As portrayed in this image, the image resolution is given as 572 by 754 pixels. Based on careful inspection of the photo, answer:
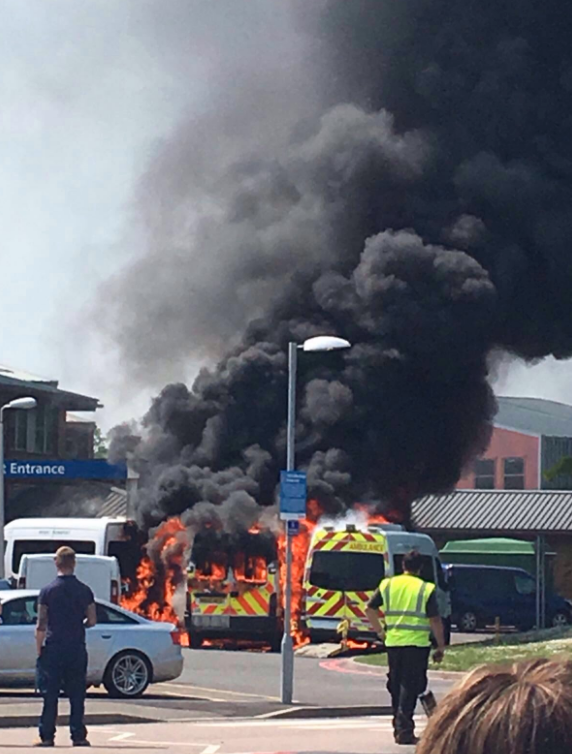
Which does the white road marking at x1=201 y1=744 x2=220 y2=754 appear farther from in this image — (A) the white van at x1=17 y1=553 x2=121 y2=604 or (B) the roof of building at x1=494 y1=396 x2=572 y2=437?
(B) the roof of building at x1=494 y1=396 x2=572 y2=437

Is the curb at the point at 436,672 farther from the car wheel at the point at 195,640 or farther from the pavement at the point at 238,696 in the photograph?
the car wheel at the point at 195,640

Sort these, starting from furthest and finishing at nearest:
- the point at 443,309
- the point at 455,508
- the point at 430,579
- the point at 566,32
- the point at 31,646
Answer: the point at 455,508 < the point at 566,32 < the point at 443,309 < the point at 430,579 < the point at 31,646

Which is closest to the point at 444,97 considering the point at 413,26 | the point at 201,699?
the point at 413,26

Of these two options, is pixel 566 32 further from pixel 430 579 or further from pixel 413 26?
pixel 430 579

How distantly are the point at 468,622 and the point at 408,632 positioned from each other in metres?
30.2

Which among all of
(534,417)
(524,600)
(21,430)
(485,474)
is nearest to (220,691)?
(524,600)

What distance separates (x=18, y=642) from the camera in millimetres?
17422

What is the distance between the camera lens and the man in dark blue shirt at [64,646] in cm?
1185

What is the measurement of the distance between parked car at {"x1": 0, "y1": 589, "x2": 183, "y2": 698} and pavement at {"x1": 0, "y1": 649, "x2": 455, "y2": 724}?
25 centimetres

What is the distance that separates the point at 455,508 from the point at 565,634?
87.9ft

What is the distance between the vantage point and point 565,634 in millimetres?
29484

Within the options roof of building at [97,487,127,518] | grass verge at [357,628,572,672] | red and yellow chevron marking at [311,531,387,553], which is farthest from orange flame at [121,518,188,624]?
roof of building at [97,487,127,518]

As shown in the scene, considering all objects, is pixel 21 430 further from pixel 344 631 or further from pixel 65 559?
pixel 65 559

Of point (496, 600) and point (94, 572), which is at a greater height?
point (94, 572)
